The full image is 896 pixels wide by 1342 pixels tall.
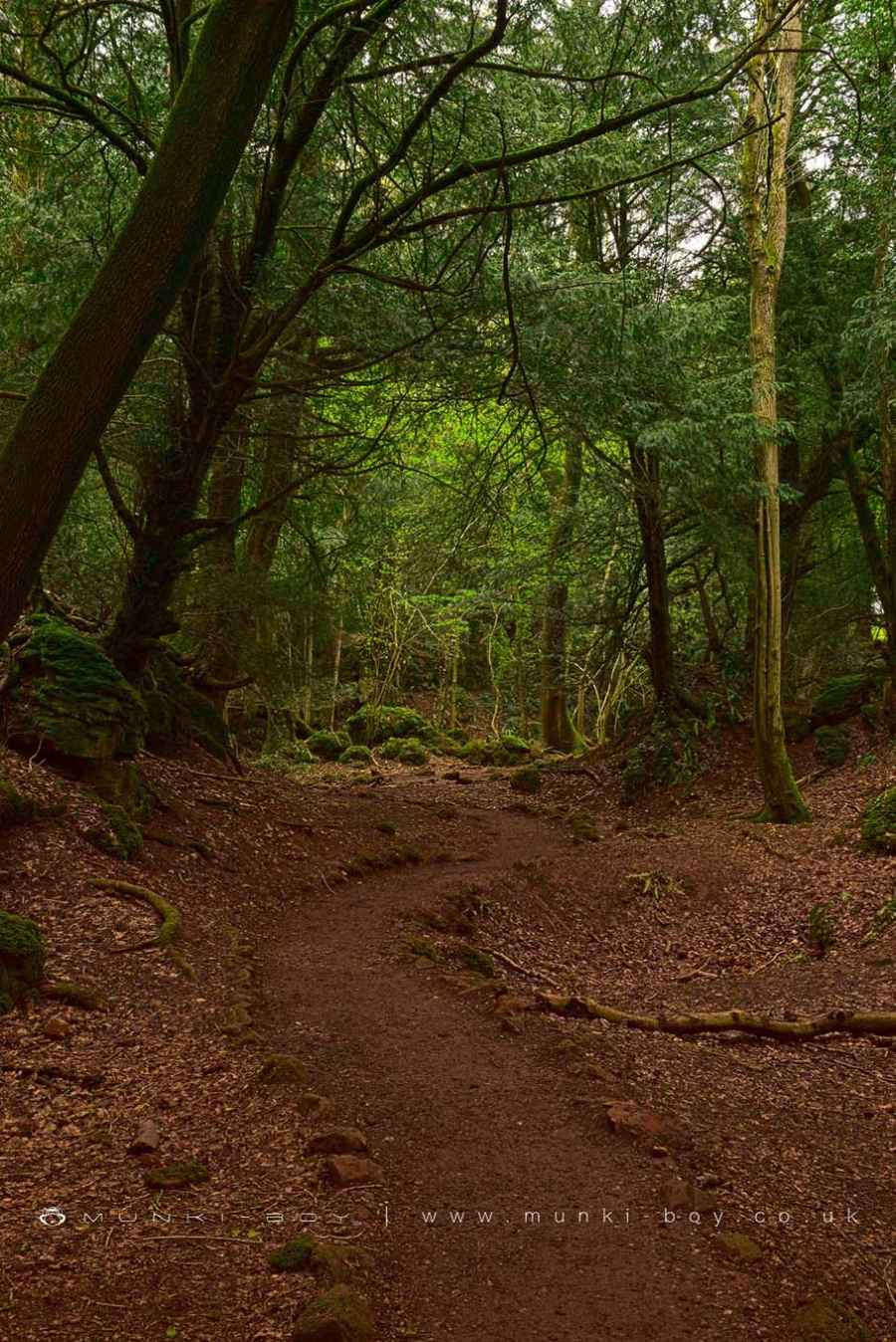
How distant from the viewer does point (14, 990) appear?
180 inches

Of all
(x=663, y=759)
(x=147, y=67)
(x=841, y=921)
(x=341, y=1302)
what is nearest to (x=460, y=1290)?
(x=341, y=1302)

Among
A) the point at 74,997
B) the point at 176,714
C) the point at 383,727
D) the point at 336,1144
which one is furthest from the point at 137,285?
the point at 383,727

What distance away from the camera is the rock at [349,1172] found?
331cm

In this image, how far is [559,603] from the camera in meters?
17.4

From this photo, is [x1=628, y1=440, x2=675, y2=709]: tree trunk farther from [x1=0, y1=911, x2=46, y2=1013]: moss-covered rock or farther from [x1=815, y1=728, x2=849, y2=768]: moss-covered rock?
[x1=0, y1=911, x2=46, y2=1013]: moss-covered rock

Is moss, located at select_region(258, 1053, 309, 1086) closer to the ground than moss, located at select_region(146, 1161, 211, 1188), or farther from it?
farther from it

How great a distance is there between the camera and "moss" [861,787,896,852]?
9203 millimetres

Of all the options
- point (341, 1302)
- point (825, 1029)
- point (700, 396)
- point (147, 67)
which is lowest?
point (341, 1302)

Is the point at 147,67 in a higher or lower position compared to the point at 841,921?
higher

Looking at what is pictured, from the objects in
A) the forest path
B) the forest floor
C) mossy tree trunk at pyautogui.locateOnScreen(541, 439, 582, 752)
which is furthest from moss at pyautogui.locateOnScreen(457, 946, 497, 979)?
mossy tree trunk at pyautogui.locateOnScreen(541, 439, 582, 752)

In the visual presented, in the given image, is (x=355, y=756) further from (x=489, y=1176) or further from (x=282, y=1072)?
(x=489, y=1176)

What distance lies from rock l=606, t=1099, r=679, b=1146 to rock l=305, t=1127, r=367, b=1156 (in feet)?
3.66

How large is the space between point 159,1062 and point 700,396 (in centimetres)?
914

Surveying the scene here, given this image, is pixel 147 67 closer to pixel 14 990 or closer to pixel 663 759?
pixel 14 990
